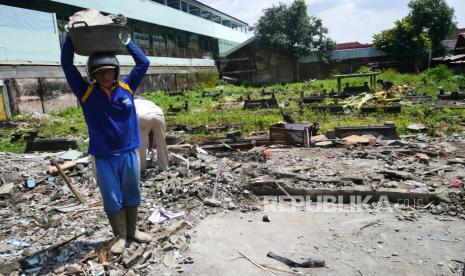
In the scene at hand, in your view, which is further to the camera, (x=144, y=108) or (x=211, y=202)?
(x=144, y=108)

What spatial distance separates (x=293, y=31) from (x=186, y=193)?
31.0 m

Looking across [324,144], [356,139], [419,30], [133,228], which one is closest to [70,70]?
[133,228]

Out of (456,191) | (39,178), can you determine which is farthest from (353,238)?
(39,178)

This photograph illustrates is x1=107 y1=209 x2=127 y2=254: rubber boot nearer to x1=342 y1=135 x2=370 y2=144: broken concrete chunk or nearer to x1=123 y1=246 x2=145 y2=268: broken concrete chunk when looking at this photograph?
x1=123 y1=246 x2=145 y2=268: broken concrete chunk

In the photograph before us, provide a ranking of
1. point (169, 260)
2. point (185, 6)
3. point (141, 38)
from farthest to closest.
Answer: point (185, 6)
point (141, 38)
point (169, 260)

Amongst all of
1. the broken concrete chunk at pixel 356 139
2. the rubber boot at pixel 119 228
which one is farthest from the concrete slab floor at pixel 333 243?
the broken concrete chunk at pixel 356 139

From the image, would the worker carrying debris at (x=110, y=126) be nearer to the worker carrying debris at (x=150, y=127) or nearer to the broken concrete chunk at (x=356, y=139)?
the worker carrying debris at (x=150, y=127)

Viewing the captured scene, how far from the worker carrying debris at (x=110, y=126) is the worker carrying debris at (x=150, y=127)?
1962 millimetres

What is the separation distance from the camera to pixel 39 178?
5887 mm

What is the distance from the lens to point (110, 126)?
3.29m

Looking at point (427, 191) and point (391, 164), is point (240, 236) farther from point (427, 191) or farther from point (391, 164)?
point (391, 164)

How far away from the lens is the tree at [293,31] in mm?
33219

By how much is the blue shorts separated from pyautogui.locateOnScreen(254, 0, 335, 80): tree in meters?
31.3

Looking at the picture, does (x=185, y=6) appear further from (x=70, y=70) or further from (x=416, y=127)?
(x=70, y=70)
